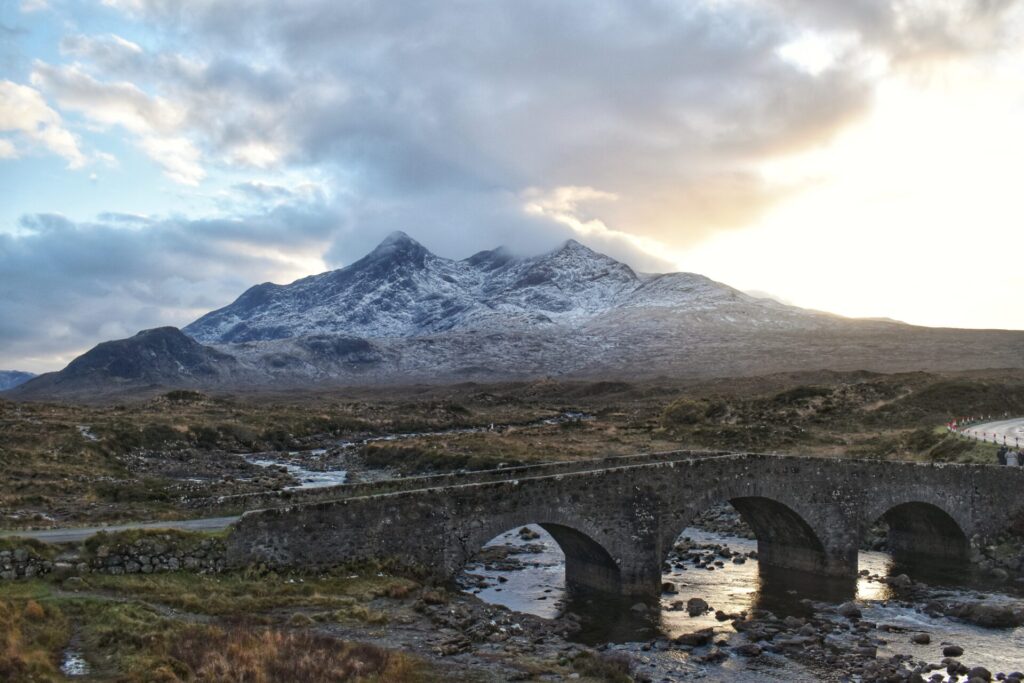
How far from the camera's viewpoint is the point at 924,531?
36531 mm

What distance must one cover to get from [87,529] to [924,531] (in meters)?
36.4

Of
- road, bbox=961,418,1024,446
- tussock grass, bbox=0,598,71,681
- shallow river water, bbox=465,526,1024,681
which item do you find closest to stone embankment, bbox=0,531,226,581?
tussock grass, bbox=0,598,71,681

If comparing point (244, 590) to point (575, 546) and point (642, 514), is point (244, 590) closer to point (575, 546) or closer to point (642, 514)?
point (575, 546)

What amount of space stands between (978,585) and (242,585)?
1142 inches

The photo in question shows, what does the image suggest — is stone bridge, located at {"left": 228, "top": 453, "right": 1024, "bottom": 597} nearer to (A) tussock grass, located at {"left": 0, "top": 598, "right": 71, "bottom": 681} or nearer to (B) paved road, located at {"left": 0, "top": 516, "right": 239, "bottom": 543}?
(B) paved road, located at {"left": 0, "top": 516, "right": 239, "bottom": 543}

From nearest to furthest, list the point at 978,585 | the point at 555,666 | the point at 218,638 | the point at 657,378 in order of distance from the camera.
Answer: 1. the point at 218,638
2. the point at 555,666
3. the point at 978,585
4. the point at 657,378

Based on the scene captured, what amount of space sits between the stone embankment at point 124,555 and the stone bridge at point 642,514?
84 centimetres

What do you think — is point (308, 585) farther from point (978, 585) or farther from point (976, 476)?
point (976, 476)

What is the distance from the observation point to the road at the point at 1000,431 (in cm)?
4766

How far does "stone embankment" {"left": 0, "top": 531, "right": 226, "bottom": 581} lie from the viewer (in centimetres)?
2034

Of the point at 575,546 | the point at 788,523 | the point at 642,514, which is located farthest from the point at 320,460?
the point at 642,514

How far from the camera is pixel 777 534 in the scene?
34.3m

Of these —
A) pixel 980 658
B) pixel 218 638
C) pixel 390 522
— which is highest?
pixel 390 522

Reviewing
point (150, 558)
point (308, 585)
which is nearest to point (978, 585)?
point (308, 585)
